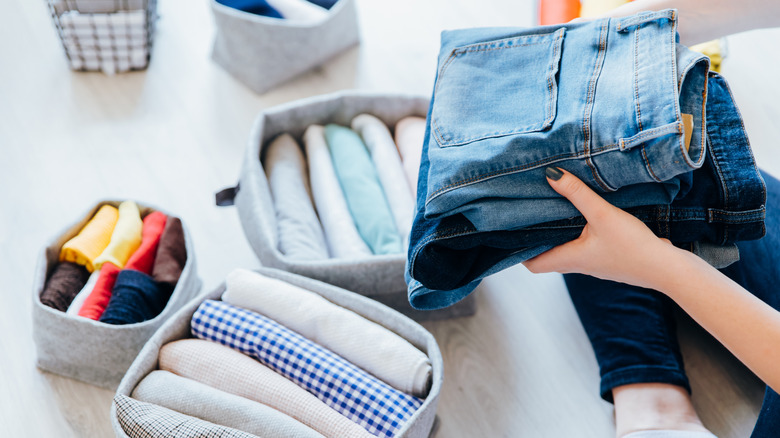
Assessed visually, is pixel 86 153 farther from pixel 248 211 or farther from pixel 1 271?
pixel 248 211

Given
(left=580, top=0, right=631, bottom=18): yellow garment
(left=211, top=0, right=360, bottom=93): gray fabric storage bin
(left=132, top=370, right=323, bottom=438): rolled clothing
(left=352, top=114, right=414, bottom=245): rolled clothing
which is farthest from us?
(left=211, top=0, right=360, bottom=93): gray fabric storage bin

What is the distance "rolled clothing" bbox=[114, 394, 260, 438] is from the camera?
863mm

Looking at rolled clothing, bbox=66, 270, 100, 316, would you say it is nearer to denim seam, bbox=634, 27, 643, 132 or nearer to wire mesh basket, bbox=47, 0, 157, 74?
wire mesh basket, bbox=47, 0, 157, 74

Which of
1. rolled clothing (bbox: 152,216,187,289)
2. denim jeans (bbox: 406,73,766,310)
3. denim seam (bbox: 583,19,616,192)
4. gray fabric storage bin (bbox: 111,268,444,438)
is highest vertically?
denim seam (bbox: 583,19,616,192)

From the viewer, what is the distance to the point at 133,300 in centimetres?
109

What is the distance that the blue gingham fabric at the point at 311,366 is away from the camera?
0.94 meters

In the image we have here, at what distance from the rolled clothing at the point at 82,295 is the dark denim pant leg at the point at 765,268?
3.57 ft

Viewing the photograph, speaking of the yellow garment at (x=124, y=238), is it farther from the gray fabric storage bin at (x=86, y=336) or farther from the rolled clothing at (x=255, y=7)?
the rolled clothing at (x=255, y=7)

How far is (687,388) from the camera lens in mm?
1075

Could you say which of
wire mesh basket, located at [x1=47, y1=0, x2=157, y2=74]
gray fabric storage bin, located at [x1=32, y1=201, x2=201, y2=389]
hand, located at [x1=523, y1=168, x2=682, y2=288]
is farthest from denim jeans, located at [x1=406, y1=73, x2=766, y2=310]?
wire mesh basket, located at [x1=47, y1=0, x2=157, y2=74]

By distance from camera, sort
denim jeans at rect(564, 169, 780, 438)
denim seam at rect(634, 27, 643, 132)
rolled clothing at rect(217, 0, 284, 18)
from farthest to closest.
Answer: rolled clothing at rect(217, 0, 284, 18) → denim jeans at rect(564, 169, 780, 438) → denim seam at rect(634, 27, 643, 132)

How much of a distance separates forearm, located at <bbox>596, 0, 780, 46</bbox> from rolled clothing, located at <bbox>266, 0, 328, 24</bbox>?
Answer: 88 centimetres

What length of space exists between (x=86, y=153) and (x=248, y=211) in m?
0.55

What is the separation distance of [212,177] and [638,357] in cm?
98
